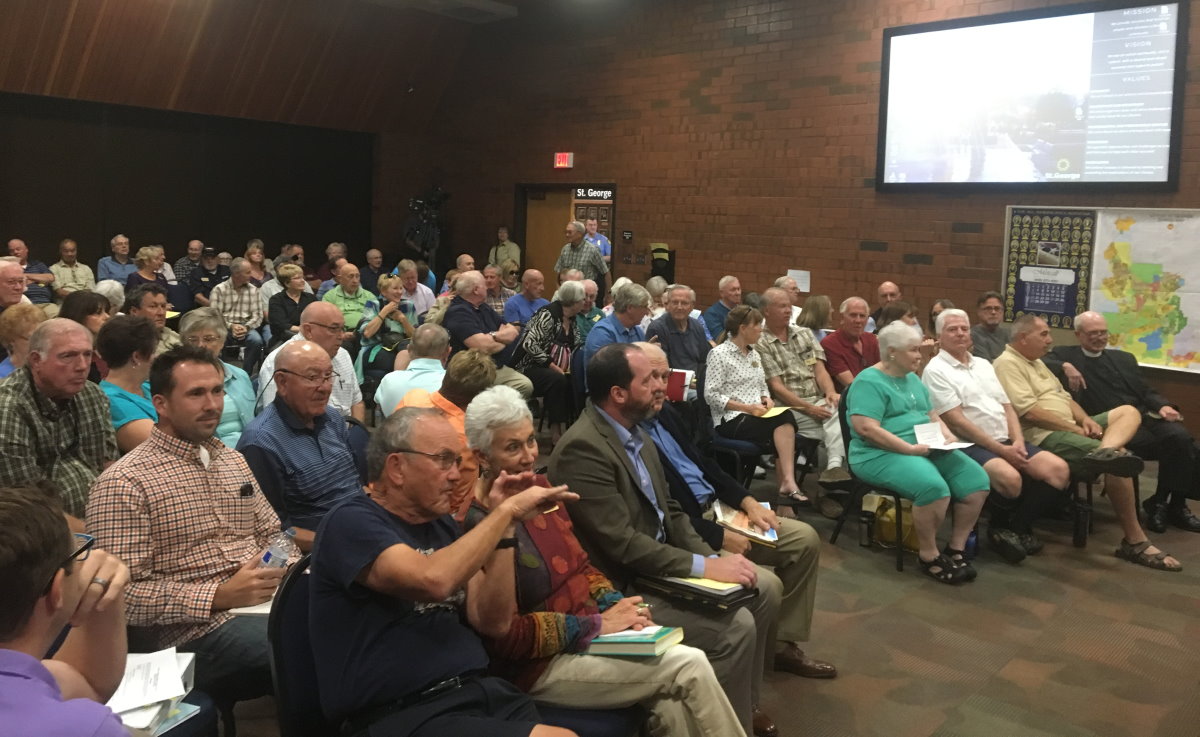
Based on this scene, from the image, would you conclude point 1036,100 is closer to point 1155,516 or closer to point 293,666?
point 1155,516

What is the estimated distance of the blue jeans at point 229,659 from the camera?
234cm

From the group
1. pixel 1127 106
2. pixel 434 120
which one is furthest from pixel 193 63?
pixel 1127 106

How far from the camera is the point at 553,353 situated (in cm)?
652

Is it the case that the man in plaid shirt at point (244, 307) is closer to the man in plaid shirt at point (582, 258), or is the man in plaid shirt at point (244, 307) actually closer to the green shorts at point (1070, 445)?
the man in plaid shirt at point (582, 258)

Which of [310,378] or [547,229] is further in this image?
[547,229]

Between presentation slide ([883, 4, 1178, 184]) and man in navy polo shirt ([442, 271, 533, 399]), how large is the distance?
14.1 feet

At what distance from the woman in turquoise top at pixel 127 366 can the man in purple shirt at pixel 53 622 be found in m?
1.82

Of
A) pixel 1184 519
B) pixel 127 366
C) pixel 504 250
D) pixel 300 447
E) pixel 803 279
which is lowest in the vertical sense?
pixel 1184 519

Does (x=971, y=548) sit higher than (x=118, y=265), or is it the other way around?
(x=118, y=265)

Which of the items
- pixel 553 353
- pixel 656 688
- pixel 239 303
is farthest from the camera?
pixel 239 303

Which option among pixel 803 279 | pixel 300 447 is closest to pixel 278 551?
pixel 300 447

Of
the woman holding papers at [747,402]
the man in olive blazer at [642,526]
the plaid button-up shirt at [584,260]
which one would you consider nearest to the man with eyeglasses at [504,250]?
the plaid button-up shirt at [584,260]

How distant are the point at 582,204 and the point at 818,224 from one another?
337 centimetres

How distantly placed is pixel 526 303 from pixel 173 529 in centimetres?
533
